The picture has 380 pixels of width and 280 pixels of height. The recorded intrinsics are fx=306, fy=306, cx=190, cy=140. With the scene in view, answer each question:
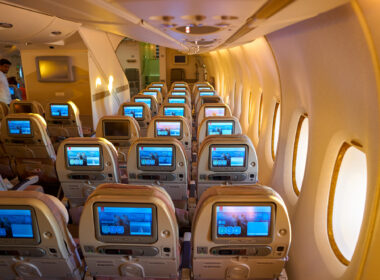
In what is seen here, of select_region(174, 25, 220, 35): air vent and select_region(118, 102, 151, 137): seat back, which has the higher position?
select_region(174, 25, 220, 35): air vent

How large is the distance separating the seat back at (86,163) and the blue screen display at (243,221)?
251 cm

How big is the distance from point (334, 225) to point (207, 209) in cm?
170

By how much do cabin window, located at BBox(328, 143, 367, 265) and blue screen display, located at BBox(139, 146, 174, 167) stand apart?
7.20ft

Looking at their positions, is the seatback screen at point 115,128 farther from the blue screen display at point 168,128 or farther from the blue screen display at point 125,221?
the blue screen display at point 125,221

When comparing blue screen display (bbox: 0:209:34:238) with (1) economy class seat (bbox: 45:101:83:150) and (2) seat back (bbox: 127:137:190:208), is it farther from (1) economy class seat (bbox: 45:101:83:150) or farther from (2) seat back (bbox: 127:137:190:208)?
(1) economy class seat (bbox: 45:101:83:150)

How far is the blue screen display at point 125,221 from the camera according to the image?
245 cm

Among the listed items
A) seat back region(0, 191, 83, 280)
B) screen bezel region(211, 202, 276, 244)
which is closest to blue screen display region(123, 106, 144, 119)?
seat back region(0, 191, 83, 280)

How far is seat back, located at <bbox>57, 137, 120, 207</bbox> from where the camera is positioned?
4.38 m

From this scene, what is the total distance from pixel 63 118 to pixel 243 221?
7.33 metres

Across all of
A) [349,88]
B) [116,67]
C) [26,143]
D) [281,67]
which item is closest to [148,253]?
[349,88]

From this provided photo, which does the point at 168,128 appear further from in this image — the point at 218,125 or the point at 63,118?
the point at 63,118

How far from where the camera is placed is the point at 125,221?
2.49 metres

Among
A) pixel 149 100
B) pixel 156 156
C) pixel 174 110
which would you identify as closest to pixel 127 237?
pixel 156 156

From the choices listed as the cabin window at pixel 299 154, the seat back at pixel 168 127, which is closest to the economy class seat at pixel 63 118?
the seat back at pixel 168 127
